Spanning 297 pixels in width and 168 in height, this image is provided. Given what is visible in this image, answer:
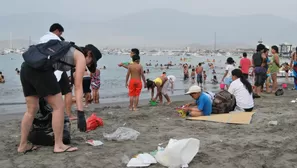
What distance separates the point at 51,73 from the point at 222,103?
3887mm

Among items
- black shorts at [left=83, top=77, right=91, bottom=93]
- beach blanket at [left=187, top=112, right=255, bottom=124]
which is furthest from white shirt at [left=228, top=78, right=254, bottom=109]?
black shorts at [left=83, top=77, right=91, bottom=93]

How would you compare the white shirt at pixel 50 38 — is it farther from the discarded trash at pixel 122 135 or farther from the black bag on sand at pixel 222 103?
the black bag on sand at pixel 222 103

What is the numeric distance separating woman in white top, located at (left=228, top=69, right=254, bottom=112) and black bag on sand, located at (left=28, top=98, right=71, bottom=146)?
3.92 metres

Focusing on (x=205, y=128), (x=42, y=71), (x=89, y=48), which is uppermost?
(x=89, y=48)

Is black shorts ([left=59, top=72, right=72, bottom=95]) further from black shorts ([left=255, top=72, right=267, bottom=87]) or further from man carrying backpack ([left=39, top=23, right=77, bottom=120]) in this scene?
black shorts ([left=255, top=72, right=267, bottom=87])

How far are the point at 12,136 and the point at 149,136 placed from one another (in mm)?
2130

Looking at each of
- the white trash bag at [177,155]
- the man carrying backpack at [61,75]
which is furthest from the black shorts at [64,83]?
the white trash bag at [177,155]

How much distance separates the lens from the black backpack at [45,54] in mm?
3639

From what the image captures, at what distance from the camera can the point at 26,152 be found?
4.04 meters

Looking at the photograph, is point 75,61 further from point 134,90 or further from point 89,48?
point 134,90

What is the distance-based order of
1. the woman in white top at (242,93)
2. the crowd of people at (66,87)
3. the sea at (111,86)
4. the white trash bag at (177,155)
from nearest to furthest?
the white trash bag at (177,155)
the crowd of people at (66,87)
the woman in white top at (242,93)
the sea at (111,86)

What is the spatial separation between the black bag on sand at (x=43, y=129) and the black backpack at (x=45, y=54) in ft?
2.51

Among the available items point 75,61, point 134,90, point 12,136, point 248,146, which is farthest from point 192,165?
point 134,90

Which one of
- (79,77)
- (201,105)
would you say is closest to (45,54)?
(79,77)
